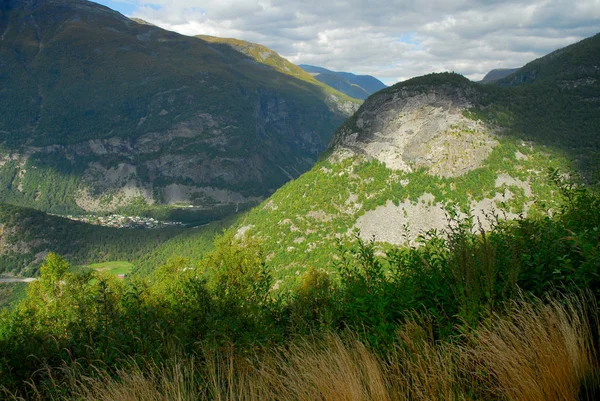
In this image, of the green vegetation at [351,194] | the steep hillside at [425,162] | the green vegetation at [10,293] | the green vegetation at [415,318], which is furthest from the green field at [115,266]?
the green vegetation at [415,318]

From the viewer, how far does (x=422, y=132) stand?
88.8 m

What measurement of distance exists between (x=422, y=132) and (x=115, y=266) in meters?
122

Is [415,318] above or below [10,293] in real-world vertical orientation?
above

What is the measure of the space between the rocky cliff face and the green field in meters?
92.1

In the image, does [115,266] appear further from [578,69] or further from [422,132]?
[578,69]

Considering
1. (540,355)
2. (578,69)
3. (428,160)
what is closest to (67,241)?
(428,160)

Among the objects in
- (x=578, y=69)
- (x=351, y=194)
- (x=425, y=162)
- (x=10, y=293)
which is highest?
(x=578, y=69)

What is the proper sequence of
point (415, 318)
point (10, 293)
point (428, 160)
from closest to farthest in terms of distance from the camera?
point (415, 318) → point (428, 160) → point (10, 293)

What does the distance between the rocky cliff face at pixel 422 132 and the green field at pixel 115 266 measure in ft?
302

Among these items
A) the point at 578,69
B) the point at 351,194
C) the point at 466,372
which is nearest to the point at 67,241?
the point at 351,194

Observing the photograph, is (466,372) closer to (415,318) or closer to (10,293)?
(415,318)

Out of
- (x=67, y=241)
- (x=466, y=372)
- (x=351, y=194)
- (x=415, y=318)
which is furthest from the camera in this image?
(x=67, y=241)

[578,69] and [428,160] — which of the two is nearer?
[428,160]

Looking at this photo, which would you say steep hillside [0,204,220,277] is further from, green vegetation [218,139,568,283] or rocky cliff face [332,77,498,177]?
rocky cliff face [332,77,498,177]
